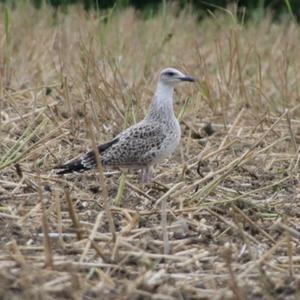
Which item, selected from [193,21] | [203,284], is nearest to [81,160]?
[203,284]

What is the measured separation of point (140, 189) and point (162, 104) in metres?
1.01

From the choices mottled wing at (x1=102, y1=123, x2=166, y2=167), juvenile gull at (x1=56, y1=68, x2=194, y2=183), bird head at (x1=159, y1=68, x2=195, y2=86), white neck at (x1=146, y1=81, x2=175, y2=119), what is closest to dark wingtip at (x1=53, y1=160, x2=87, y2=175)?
juvenile gull at (x1=56, y1=68, x2=194, y2=183)

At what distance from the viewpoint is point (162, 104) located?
6.38 metres

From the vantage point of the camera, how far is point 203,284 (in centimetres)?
412

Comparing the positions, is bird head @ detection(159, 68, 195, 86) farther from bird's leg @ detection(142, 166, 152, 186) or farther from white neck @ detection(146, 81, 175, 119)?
bird's leg @ detection(142, 166, 152, 186)

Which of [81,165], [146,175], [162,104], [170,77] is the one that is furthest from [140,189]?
[170,77]

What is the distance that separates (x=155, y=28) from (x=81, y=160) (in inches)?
222

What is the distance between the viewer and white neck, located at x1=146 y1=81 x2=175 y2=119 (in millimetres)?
6340

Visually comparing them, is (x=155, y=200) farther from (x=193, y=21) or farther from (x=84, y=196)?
(x=193, y=21)

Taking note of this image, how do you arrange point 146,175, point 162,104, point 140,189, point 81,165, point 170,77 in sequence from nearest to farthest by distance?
point 140,189
point 81,165
point 146,175
point 162,104
point 170,77

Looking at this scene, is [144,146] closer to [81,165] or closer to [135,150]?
[135,150]

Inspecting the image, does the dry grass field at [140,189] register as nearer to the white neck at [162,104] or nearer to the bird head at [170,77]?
the white neck at [162,104]

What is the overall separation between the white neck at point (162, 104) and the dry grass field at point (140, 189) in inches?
12.3

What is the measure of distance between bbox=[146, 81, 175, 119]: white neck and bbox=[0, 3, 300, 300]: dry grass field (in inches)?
12.3
